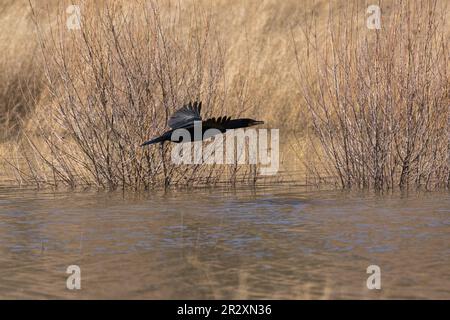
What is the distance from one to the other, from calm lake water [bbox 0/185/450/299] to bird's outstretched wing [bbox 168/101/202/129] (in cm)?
115

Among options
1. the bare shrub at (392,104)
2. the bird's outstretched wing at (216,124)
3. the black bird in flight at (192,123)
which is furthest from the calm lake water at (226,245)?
the bird's outstretched wing at (216,124)

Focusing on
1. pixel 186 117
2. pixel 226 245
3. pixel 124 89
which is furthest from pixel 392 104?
pixel 226 245

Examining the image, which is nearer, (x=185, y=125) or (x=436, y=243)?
(x=436, y=243)

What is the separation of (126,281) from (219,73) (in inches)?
322

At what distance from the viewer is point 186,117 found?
12.4 metres

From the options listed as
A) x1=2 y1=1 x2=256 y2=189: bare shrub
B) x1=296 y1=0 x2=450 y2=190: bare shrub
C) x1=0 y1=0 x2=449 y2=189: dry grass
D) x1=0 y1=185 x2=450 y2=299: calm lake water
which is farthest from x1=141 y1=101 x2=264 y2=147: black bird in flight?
x1=2 y1=1 x2=256 y2=189: bare shrub

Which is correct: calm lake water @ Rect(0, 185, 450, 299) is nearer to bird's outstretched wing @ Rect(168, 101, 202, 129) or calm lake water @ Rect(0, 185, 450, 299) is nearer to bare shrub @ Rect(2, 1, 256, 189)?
bare shrub @ Rect(2, 1, 256, 189)

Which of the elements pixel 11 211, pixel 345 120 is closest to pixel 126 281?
pixel 11 211

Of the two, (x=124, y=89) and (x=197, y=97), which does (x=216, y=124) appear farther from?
(x=197, y=97)

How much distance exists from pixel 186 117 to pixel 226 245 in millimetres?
2897

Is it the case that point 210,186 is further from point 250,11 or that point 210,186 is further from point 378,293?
point 250,11

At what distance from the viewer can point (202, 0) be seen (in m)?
33.1

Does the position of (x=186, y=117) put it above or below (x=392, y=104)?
below

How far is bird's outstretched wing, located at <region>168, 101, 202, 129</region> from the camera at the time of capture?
1221cm
